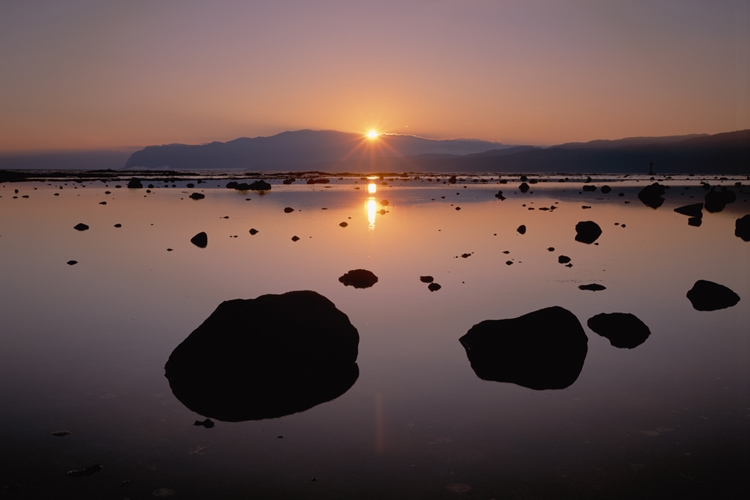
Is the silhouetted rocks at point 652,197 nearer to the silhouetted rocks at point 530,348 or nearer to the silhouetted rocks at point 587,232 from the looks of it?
the silhouetted rocks at point 587,232

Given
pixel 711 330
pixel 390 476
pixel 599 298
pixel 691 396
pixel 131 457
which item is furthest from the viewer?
pixel 599 298

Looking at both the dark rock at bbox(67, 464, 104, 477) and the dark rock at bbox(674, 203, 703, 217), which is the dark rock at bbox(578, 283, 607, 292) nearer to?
the dark rock at bbox(67, 464, 104, 477)

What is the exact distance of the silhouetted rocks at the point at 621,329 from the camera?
1131 centimetres

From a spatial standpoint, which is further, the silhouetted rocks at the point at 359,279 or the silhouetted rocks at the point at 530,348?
the silhouetted rocks at the point at 359,279

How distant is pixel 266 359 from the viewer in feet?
30.6

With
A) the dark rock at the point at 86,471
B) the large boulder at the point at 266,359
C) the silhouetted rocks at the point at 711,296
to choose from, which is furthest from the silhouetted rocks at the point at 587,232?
the dark rock at the point at 86,471

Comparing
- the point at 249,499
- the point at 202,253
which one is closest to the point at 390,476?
the point at 249,499

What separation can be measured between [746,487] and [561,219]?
102 feet

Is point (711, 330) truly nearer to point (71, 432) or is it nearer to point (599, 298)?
point (599, 298)

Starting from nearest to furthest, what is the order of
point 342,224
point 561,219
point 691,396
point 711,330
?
1. point 691,396
2. point 711,330
3. point 342,224
4. point 561,219

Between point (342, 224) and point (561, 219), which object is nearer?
point (342, 224)

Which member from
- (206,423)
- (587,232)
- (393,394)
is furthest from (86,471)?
(587,232)

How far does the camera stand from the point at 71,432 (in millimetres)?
7312

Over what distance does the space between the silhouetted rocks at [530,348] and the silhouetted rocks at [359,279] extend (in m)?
5.61
